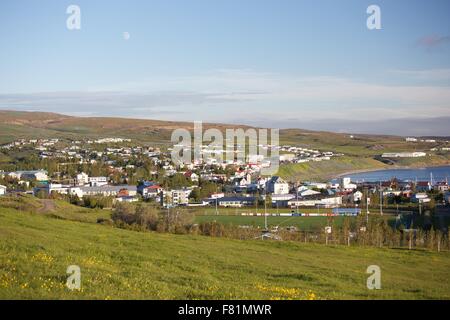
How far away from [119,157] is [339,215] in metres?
61.8

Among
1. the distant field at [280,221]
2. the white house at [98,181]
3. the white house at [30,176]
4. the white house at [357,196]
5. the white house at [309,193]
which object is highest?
the white house at [30,176]

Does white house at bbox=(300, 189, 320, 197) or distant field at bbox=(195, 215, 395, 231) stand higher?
distant field at bbox=(195, 215, 395, 231)

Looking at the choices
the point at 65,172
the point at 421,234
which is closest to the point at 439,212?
the point at 421,234

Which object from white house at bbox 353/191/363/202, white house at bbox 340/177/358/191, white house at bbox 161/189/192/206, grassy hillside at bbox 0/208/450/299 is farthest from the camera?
white house at bbox 340/177/358/191

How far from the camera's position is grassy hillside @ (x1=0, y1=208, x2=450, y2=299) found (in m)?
9.97

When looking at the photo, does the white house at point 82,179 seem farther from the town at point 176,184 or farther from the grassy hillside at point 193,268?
the grassy hillside at point 193,268

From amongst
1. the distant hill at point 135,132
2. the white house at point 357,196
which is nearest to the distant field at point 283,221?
the white house at point 357,196

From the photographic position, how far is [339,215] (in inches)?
2020

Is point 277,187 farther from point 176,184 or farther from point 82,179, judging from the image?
point 82,179

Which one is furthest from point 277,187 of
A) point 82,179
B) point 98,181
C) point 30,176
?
point 30,176

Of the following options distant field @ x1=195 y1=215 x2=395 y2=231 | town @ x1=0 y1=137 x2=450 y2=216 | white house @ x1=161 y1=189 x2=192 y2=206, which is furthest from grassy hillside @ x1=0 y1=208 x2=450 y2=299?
white house @ x1=161 y1=189 x2=192 y2=206

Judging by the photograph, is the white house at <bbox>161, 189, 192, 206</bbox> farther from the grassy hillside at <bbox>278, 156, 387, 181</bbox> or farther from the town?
the grassy hillside at <bbox>278, 156, 387, 181</bbox>

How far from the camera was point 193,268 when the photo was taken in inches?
594

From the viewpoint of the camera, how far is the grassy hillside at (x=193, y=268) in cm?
997
